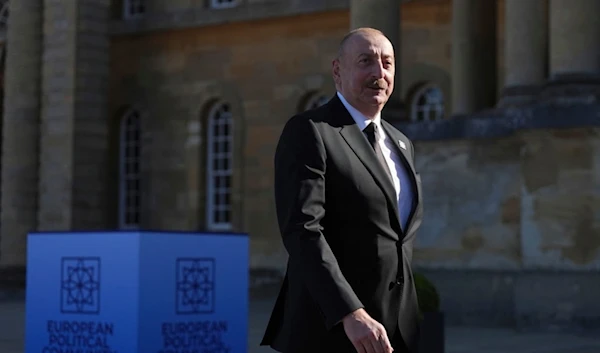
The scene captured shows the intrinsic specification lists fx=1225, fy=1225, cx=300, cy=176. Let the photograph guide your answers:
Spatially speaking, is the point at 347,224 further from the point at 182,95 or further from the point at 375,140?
the point at 182,95

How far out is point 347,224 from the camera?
415cm

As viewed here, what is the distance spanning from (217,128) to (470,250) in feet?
39.9

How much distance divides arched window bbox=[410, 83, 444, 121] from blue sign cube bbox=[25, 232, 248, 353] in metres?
15.1

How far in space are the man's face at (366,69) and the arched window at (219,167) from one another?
23.3 metres

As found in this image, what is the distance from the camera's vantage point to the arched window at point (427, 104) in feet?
81.6

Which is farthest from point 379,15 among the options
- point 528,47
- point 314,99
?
point 314,99

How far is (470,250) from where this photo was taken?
1712cm

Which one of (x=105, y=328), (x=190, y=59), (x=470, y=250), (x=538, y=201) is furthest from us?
(x=190, y=59)

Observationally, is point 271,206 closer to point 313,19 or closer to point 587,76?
point 313,19

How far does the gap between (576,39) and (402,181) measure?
41.0 ft

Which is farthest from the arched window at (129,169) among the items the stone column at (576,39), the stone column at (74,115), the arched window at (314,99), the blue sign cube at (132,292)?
the blue sign cube at (132,292)

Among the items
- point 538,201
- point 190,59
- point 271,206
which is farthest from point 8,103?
point 538,201

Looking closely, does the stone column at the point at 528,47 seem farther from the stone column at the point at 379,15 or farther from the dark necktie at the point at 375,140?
the dark necktie at the point at 375,140

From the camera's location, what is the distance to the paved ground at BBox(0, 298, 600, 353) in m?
12.9
